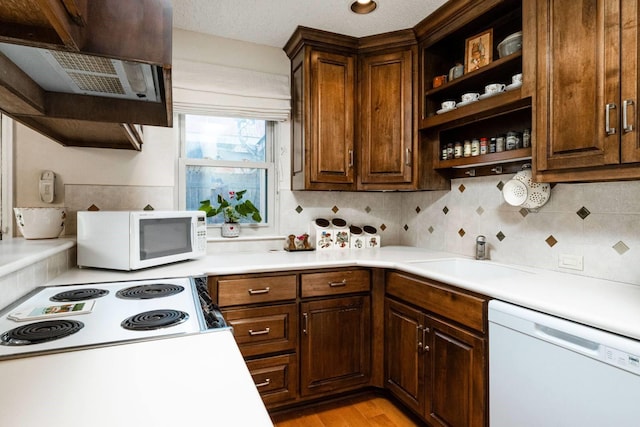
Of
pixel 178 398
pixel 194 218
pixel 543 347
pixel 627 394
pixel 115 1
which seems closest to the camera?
pixel 178 398

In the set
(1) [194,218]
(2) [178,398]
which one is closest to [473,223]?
(1) [194,218]

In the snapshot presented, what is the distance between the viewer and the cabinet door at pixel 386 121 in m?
2.37

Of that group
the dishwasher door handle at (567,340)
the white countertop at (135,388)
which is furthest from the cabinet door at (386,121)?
the white countertop at (135,388)

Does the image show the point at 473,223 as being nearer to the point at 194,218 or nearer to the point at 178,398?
the point at 194,218

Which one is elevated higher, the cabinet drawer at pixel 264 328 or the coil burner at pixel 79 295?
the coil burner at pixel 79 295

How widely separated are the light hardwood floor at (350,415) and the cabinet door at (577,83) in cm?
156

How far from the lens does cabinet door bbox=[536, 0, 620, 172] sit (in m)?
1.28

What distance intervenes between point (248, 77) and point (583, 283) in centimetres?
229

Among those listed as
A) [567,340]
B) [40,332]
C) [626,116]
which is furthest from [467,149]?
[40,332]

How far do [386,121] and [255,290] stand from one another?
56.5 inches

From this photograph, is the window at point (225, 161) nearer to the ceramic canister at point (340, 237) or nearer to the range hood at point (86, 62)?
the ceramic canister at point (340, 237)

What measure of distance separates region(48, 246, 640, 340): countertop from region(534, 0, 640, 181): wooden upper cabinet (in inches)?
18.3

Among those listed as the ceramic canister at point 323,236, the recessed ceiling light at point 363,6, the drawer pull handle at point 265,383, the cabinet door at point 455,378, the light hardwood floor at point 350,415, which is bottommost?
the light hardwood floor at point 350,415

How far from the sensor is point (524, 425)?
1296mm
